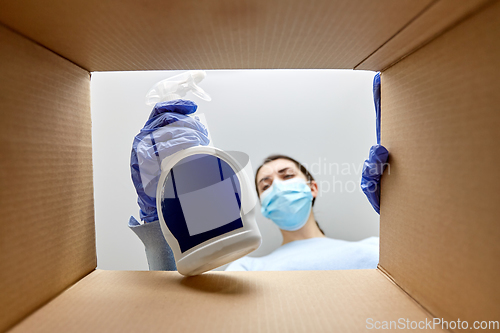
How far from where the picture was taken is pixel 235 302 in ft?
1.34

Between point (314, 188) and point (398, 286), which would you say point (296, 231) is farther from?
point (398, 286)

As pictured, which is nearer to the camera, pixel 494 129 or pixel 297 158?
pixel 494 129

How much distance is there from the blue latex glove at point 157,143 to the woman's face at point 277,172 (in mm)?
860

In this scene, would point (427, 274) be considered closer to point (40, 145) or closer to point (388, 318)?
point (388, 318)

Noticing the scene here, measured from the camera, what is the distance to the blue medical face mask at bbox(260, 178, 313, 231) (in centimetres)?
154

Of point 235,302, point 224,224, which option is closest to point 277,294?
point 235,302

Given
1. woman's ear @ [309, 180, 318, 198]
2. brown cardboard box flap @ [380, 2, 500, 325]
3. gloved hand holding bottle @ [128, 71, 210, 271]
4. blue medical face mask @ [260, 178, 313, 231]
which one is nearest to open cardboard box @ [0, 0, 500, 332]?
brown cardboard box flap @ [380, 2, 500, 325]

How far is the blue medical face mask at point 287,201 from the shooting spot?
5.06 feet

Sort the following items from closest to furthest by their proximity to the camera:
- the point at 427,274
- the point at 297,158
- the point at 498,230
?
the point at 498,230 < the point at 427,274 < the point at 297,158

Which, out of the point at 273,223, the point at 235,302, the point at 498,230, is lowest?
the point at 273,223

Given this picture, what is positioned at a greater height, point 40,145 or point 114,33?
point 114,33

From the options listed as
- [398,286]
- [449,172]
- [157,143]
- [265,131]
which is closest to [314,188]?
[265,131]

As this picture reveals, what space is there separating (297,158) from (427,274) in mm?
1275

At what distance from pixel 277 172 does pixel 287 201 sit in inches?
6.7
